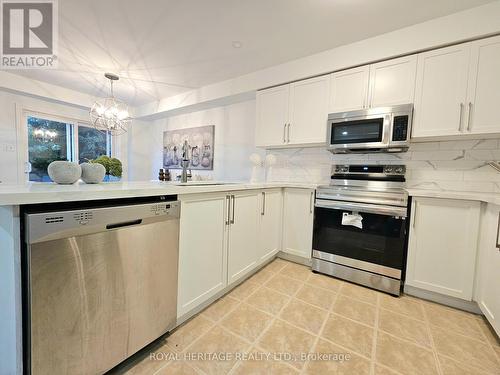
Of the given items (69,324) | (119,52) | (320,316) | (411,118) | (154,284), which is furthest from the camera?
(119,52)

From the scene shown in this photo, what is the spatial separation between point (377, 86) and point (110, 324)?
2.74 metres

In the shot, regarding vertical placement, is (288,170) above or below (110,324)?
above

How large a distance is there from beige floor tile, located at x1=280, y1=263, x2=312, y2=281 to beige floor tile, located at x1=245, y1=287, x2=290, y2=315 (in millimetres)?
385

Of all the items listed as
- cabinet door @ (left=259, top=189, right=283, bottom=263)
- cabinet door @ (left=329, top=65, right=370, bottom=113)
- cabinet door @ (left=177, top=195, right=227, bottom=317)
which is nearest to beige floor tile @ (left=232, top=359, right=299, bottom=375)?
cabinet door @ (left=177, top=195, right=227, bottom=317)

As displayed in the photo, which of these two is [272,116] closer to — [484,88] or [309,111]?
[309,111]

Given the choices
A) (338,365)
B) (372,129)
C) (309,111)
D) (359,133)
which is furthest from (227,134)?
(338,365)

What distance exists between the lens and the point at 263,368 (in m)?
1.14

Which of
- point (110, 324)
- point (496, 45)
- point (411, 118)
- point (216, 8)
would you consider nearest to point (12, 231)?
point (110, 324)

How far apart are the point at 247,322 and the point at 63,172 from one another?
1449 millimetres

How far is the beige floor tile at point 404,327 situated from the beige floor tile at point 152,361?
142cm

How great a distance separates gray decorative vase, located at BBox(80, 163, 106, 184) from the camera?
3.89ft

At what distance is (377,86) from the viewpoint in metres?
2.07

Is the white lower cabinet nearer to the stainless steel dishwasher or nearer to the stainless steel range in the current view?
the stainless steel range

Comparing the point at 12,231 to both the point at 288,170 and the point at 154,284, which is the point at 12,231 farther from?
the point at 288,170
